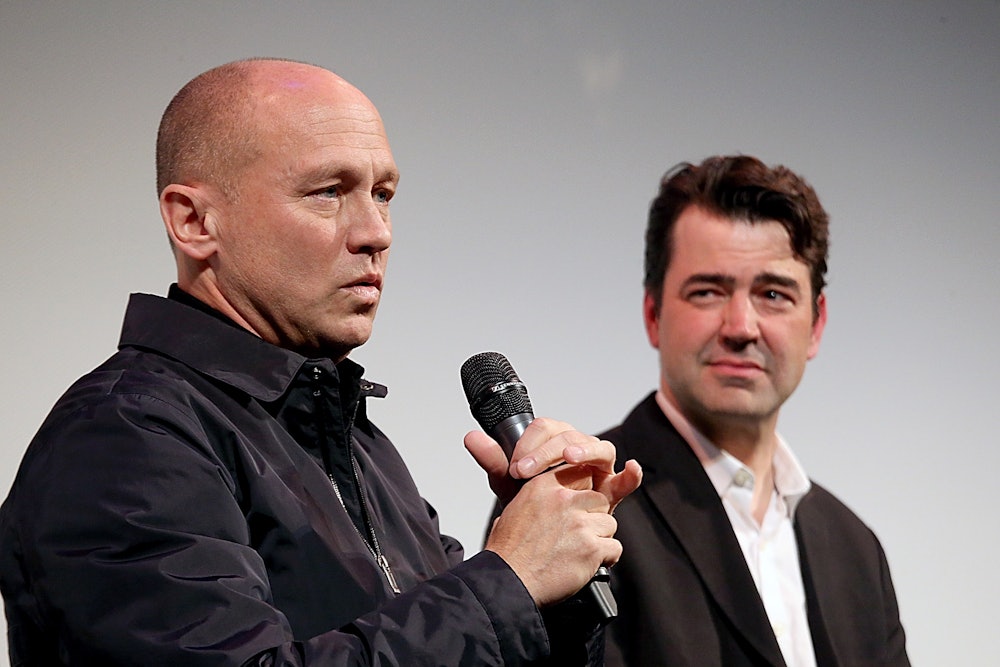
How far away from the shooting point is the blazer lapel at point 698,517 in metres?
2.00

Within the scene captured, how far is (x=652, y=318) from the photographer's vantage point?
2373mm

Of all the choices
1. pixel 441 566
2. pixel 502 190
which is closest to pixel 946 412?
pixel 502 190

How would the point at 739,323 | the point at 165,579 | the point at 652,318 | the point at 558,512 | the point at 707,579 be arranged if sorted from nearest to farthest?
the point at 165,579
the point at 558,512
the point at 707,579
the point at 739,323
the point at 652,318

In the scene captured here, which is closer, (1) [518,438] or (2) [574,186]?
(1) [518,438]

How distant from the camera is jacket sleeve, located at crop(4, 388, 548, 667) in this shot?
95cm

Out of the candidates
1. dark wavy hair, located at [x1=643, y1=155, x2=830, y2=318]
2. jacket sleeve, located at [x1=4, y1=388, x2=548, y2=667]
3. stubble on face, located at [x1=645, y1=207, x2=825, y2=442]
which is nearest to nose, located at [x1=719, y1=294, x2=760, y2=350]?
stubble on face, located at [x1=645, y1=207, x2=825, y2=442]

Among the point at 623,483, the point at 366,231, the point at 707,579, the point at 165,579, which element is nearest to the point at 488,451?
the point at 623,483

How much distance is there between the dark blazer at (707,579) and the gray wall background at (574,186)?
381 mm

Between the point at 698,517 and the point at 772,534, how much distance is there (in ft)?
0.76

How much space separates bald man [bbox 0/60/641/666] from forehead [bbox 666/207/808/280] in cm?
93

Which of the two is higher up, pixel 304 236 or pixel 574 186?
pixel 574 186

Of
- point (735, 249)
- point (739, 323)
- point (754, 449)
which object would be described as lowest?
point (754, 449)

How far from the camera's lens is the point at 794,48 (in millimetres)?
2932

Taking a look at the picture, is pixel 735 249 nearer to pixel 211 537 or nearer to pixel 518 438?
pixel 518 438
